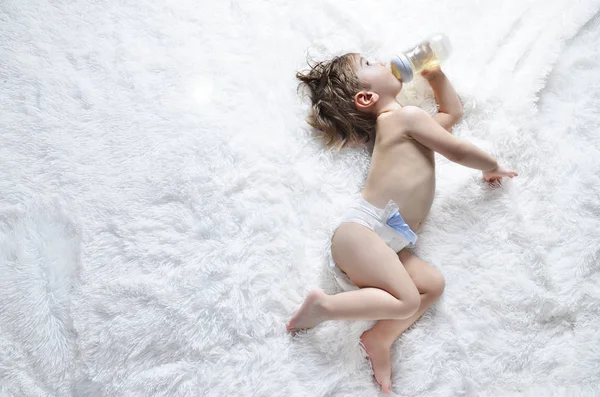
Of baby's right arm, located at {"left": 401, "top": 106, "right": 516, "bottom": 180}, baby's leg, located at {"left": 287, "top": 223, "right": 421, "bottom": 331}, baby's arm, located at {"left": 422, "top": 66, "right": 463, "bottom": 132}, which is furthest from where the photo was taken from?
baby's arm, located at {"left": 422, "top": 66, "right": 463, "bottom": 132}

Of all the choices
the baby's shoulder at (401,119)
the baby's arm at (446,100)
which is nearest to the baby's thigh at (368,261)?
the baby's shoulder at (401,119)

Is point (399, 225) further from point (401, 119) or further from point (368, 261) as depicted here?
point (401, 119)

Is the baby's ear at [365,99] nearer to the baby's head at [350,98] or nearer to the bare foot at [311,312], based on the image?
the baby's head at [350,98]

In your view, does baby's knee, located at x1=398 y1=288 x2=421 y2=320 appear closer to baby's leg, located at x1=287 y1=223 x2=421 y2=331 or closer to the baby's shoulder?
baby's leg, located at x1=287 y1=223 x2=421 y2=331

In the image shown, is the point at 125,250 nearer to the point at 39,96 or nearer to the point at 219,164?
the point at 219,164

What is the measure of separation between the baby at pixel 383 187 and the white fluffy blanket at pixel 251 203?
0.14ft

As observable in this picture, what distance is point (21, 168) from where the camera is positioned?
4.18 feet

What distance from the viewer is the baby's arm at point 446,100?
131cm

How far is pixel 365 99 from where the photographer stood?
4.25 ft

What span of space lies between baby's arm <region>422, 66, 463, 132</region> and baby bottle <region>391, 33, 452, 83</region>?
2cm

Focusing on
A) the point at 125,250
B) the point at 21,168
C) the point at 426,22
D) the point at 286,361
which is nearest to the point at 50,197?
the point at 21,168

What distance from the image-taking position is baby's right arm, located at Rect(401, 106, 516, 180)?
120 centimetres

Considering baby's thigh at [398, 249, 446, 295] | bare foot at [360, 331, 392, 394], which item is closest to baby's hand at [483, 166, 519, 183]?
baby's thigh at [398, 249, 446, 295]

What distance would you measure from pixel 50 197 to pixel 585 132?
4.01 ft
